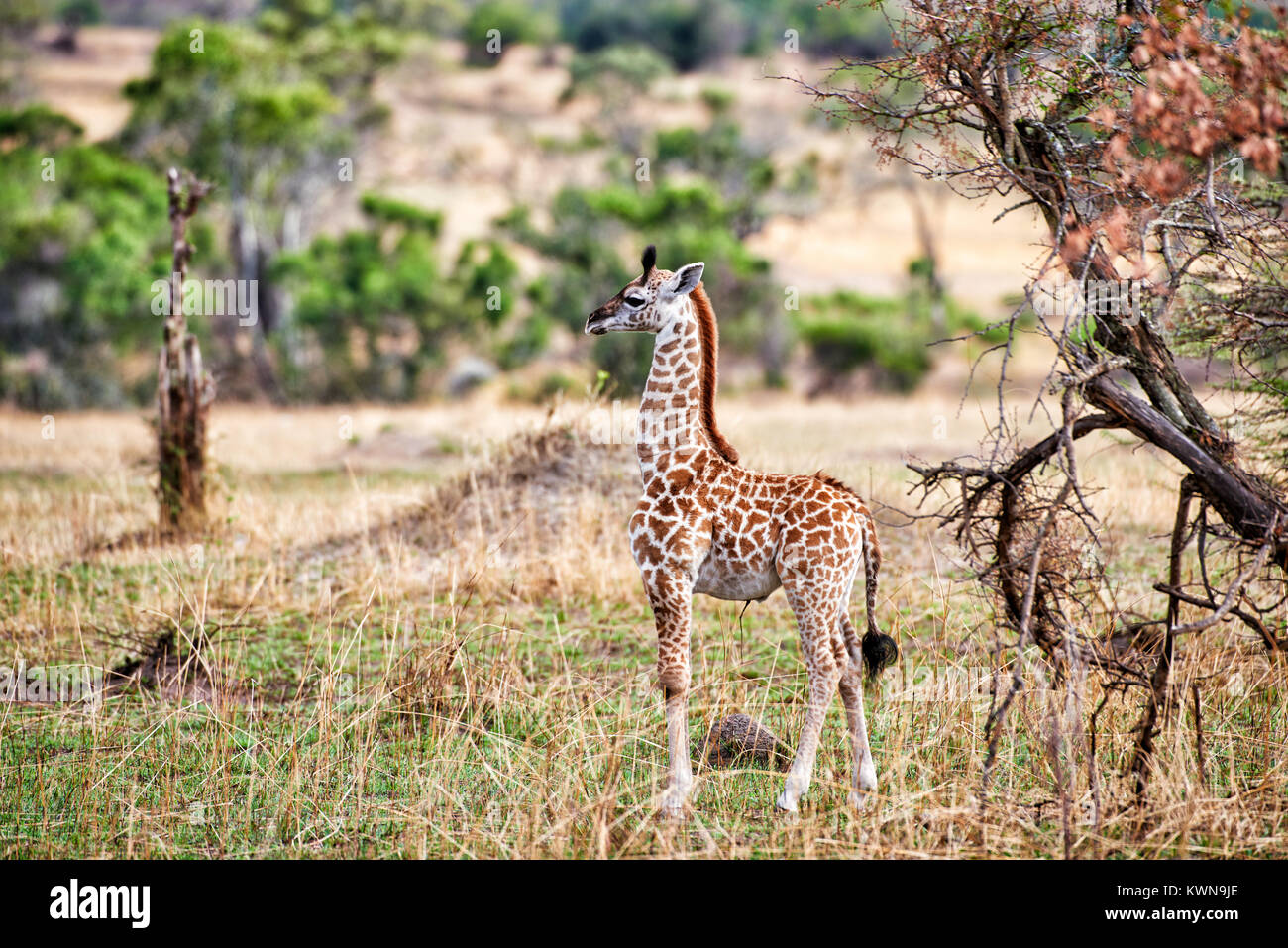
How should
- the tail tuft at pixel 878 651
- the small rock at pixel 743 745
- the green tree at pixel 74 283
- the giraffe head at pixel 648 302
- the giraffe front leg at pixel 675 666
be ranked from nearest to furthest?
the giraffe front leg at pixel 675 666, the giraffe head at pixel 648 302, the tail tuft at pixel 878 651, the small rock at pixel 743 745, the green tree at pixel 74 283

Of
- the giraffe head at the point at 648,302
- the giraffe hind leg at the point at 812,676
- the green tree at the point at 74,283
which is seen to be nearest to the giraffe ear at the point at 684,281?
the giraffe head at the point at 648,302

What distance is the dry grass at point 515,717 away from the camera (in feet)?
19.2

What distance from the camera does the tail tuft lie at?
20.9ft

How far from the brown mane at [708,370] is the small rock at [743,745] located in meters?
1.46

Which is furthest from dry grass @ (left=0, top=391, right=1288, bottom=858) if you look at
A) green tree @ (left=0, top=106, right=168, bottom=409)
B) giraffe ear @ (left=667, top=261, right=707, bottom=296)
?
green tree @ (left=0, top=106, right=168, bottom=409)

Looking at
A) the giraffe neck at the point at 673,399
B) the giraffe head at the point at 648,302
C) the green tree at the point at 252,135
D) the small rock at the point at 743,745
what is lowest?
the small rock at the point at 743,745

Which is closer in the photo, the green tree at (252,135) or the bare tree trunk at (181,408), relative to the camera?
the bare tree trunk at (181,408)

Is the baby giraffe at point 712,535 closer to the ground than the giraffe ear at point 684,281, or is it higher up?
closer to the ground

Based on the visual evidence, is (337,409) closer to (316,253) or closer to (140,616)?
(316,253)

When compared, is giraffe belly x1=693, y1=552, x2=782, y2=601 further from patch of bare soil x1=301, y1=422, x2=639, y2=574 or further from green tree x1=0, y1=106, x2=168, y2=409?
green tree x1=0, y1=106, x2=168, y2=409

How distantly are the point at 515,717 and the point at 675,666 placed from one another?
1738 mm

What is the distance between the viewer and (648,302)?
627 cm

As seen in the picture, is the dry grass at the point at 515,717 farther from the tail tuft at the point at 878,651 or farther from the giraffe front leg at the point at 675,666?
the tail tuft at the point at 878,651

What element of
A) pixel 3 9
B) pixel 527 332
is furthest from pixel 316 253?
pixel 3 9
